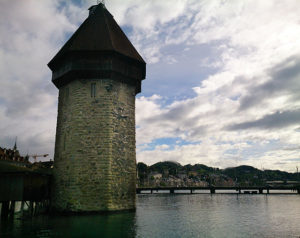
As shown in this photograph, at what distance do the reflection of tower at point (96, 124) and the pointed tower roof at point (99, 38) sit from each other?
0.06 metres

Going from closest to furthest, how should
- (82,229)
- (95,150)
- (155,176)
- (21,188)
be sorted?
(82,229), (21,188), (95,150), (155,176)

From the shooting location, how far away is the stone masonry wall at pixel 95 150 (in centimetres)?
1430

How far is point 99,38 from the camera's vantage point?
1677 cm

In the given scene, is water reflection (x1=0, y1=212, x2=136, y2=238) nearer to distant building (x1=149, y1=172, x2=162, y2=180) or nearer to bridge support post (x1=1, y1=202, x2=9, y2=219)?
bridge support post (x1=1, y1=202, x2=9, y2=219)

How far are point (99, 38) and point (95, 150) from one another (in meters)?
7.22

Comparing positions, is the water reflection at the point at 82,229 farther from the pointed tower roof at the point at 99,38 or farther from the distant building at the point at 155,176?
the distant building at the point at 155,176

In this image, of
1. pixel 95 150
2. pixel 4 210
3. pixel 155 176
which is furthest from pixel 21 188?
pixel 155 176

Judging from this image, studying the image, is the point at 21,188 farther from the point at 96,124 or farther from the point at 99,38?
the point at 99,38

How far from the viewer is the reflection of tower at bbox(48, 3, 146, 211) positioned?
47.3 ft

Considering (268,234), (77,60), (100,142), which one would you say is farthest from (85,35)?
(268,234)

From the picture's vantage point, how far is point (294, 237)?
30.0ft

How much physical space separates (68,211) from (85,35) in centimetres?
1083

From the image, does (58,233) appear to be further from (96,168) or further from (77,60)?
(77,60)

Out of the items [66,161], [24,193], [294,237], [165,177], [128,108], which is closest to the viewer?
[294,237]
